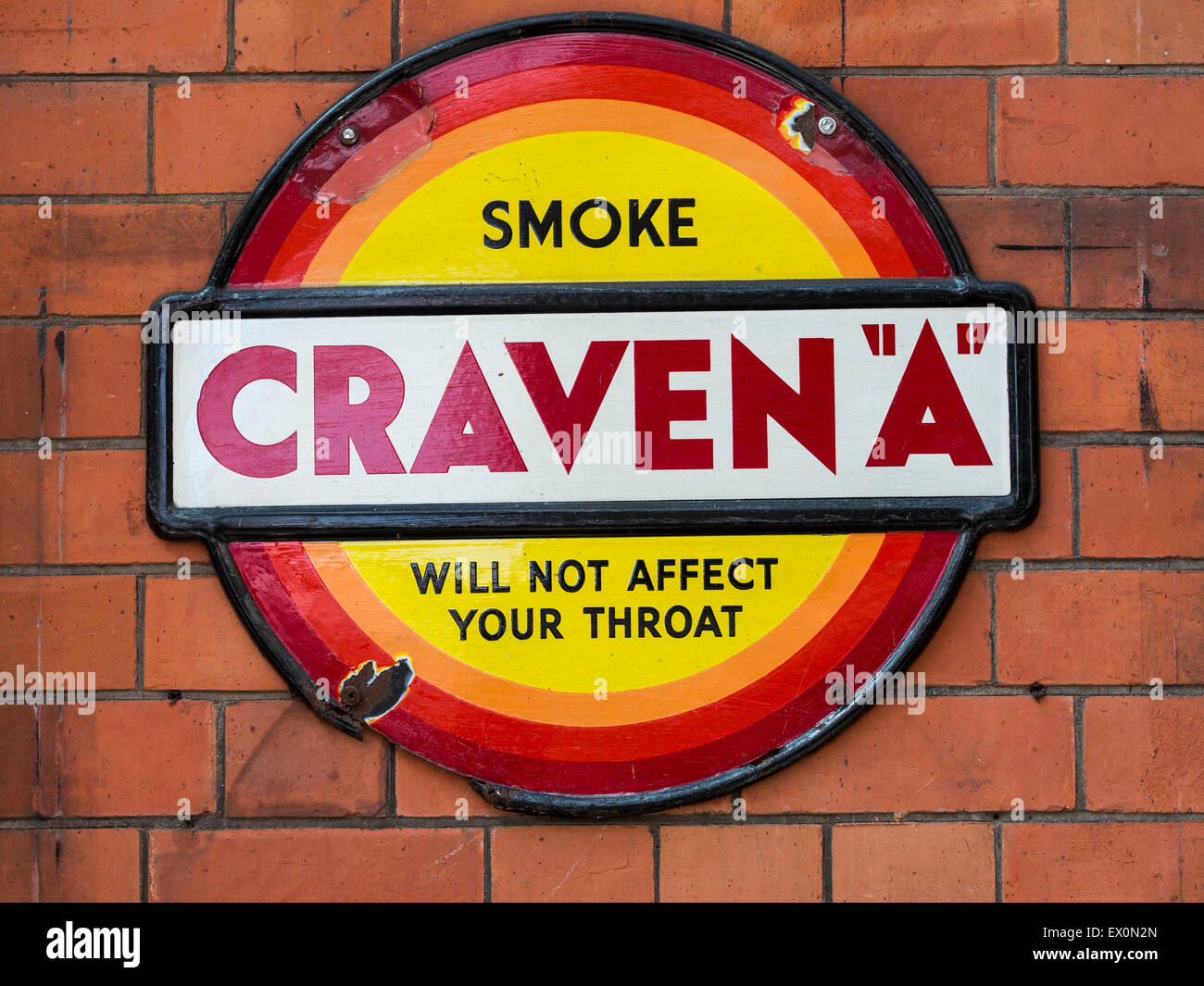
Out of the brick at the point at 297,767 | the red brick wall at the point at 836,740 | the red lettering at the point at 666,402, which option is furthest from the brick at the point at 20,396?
the red lettering at the point at 666,402

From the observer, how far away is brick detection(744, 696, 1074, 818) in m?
0.99

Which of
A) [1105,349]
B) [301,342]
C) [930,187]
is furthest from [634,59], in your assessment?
[1105,349]

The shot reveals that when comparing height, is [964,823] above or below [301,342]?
below

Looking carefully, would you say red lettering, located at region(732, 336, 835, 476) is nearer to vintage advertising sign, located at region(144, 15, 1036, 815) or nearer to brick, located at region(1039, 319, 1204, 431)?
vintage advertising sign, located at region(144, 15, 1036, 815)

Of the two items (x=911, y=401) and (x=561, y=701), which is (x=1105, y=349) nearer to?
(x=911, y=401)

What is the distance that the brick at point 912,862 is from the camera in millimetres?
991

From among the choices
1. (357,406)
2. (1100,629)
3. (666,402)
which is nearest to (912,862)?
(1100,629)

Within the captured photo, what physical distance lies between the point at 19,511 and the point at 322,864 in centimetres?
50

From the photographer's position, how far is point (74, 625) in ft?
3.26

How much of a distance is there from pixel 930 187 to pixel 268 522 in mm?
799

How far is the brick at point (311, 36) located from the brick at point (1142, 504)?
90 cm

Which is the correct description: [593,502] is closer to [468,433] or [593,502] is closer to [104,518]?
[468,433]

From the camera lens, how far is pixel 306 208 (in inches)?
39.2

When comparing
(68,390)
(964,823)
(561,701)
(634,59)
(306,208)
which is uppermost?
(634,59)
